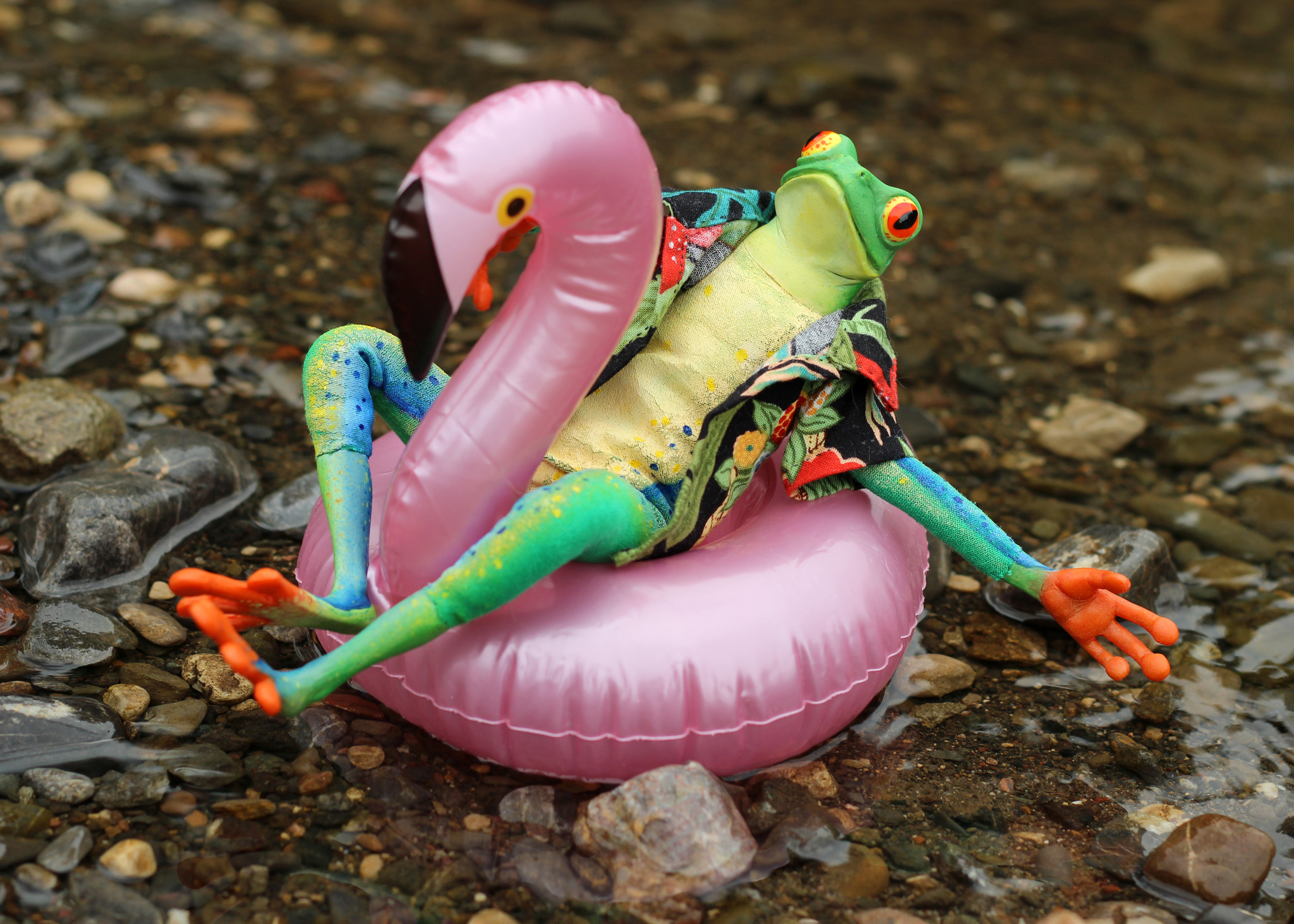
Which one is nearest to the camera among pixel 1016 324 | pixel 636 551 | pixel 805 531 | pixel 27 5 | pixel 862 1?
pixel 636 551

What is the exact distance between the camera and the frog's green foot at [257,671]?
1.99 metres

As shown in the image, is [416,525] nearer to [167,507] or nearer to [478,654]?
[478,654]

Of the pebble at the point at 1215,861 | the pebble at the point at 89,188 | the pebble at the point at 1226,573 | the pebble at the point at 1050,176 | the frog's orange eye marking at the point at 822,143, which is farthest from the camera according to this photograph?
the pebble at the point at 1050,176

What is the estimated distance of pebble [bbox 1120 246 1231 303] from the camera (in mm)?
4812

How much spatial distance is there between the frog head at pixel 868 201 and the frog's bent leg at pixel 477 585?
84 cm

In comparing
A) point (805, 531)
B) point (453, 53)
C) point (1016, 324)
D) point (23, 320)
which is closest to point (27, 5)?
point (453, 53)

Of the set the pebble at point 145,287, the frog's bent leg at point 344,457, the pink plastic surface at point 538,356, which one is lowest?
the pebble at point 145,287

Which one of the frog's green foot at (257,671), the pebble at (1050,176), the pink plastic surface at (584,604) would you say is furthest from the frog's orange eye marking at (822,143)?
the pebble at (1050,176)

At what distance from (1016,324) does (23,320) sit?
3514mm

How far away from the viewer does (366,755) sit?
8.08 ft

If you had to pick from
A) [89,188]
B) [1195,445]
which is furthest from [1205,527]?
Result: [89,188]

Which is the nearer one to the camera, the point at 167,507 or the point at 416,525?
the point at 416,525

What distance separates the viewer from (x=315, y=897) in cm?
215

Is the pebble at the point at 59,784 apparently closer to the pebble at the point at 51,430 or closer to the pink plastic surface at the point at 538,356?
the pink plastic surface at the point at 538,356
